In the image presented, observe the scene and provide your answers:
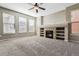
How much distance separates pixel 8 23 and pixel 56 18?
172 inches

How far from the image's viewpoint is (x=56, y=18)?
754cm

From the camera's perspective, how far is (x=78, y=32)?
504 centimetres

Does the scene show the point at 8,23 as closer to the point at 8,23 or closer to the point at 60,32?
the point at 8,23

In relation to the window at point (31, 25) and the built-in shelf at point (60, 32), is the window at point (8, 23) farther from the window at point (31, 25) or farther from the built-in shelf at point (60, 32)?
the built-in shelf at point (60, 32)

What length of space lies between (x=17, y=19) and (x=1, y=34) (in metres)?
2.19

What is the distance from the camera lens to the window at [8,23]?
621cm

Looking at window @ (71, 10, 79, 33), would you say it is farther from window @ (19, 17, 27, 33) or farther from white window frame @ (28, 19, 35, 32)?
white window frame @ (28, 19, 35, 32)

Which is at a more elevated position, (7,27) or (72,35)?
(7,27)

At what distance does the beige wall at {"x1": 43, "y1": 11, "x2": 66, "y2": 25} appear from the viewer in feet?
22.1

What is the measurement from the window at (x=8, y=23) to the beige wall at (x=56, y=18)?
365 centimetres

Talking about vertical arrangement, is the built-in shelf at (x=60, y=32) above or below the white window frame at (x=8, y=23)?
below

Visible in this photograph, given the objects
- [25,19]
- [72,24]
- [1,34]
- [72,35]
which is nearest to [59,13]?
[72,24]

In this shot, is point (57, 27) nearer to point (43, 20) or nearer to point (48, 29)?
point (48, 29)

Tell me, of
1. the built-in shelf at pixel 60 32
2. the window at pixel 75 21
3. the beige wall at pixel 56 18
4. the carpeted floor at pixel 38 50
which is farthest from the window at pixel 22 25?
the window at pixel 75 21
